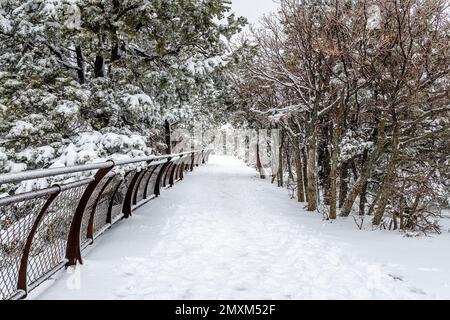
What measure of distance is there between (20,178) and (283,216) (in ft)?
21.9

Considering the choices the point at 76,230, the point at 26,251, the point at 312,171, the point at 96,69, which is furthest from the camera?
the point at 96,69

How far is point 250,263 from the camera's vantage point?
4.89 meters

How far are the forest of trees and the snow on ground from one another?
1.64 m

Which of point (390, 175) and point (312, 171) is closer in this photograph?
point (390, 175)

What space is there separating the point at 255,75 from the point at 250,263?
7.57 meters

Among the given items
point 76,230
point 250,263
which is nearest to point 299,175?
point 250,263

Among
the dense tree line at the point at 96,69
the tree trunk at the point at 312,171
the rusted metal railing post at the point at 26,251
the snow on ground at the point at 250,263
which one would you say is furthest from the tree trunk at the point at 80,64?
the rusted metal railing post at the point at 26,251

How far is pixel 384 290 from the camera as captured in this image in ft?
13.3

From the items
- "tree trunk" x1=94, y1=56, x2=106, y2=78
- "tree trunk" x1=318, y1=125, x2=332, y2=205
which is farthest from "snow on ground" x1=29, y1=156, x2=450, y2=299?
"tree trunk" x1=94, y1=56, x2=106, y2=78

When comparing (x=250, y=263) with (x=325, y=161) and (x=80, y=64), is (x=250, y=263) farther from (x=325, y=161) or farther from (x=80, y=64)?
(x=325, y=161)

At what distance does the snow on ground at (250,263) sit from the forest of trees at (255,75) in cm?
164

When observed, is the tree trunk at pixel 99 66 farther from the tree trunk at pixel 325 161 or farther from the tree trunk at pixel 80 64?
the tree trunk at pixel 325 161
